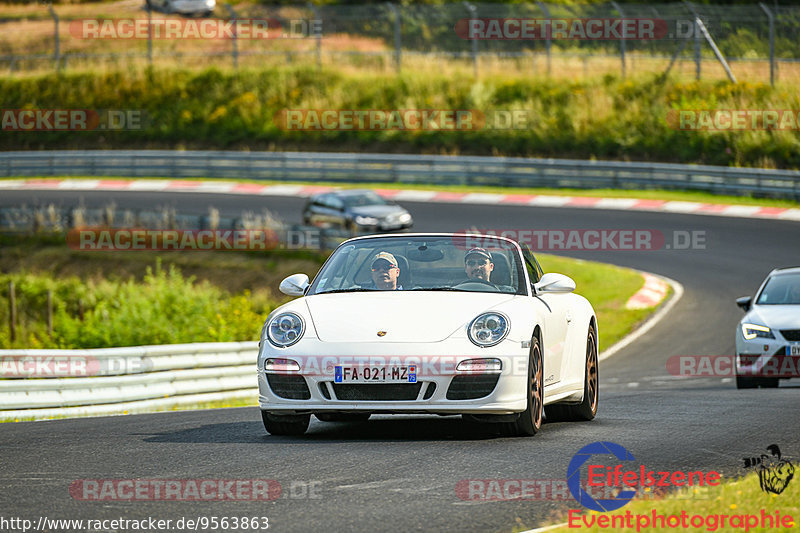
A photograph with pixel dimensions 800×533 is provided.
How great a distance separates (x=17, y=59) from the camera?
5194 cm

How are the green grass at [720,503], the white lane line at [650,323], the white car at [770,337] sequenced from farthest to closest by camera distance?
the white lane line at [650,323], the white car at [770,337], the green grass at [720,503]

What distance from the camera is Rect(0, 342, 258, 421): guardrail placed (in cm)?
1234

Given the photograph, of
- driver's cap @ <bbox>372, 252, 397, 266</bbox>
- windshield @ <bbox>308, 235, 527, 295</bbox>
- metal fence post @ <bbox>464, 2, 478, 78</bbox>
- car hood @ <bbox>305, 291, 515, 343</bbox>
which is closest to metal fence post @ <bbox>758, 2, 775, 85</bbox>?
metal fence post @ <bbox>464, 2, 478, 78</bbox>

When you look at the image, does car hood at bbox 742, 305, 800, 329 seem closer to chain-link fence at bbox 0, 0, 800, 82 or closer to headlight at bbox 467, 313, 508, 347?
headlight at bbox 467, 313, 508, 347

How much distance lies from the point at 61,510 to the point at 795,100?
35.4 m

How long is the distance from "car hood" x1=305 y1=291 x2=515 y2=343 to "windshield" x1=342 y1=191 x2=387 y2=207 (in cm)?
2384

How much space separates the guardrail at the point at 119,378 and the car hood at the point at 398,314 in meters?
4.85

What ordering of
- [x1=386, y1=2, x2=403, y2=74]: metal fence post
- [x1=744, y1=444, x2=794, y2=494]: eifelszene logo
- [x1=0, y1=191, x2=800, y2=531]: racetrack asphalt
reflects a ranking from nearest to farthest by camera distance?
[x1=0, y1=191, x2=800, y2=531]: racetrack asphalt < [x1=744, y1=444, x2=794, y2=494]: eifelszene logo < [x1=386, y1=2, x2=403, y2=74]: metal fence post

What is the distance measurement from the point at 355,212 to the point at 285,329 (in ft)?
77.8

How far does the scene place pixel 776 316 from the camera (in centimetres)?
1480

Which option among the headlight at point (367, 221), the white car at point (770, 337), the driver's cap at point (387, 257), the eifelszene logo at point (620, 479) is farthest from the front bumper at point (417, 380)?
the headlight at point (367, 221)

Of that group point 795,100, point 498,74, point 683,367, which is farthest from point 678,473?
point 498,74

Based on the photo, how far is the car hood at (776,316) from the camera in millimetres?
14586

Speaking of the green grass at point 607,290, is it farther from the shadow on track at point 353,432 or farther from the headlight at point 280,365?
the headlight at point 280,365
